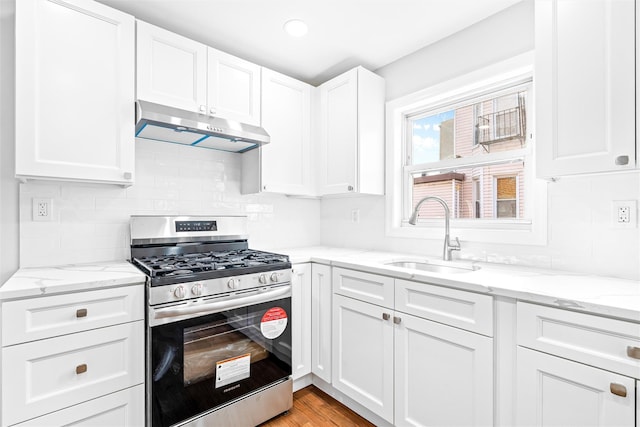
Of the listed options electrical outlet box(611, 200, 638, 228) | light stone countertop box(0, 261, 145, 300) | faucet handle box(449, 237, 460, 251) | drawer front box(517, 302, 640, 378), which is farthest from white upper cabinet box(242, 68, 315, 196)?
electrical outlet box(611, 200, 638, 228)

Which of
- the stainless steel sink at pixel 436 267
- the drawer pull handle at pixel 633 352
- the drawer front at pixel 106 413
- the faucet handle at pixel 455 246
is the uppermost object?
the faucet handle at pixel 455 246

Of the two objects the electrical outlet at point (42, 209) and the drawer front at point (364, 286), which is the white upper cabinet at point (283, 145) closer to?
the drawer front at point (364, 286)

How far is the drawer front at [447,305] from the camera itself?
53.8 inches

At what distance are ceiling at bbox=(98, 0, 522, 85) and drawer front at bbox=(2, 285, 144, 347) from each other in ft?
5.32

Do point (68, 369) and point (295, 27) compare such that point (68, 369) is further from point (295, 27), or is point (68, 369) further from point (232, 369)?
point (295, 27)

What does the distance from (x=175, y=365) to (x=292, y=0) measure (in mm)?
2033

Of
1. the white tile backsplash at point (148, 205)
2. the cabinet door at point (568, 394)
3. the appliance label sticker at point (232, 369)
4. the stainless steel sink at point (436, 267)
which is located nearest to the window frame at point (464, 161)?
the stainless steel sink at point (436, 267)

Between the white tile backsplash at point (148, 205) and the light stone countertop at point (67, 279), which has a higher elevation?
the white tile backsplash at point (148, 205)

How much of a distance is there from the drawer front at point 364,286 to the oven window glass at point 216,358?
35 cm

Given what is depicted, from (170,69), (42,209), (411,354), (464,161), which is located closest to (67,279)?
(42,209)

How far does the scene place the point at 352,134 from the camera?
2398mm

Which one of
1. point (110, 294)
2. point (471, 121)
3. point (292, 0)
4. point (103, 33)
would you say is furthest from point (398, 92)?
point (110, 294)

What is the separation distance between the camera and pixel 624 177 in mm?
1470

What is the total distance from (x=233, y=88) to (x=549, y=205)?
2.05m
